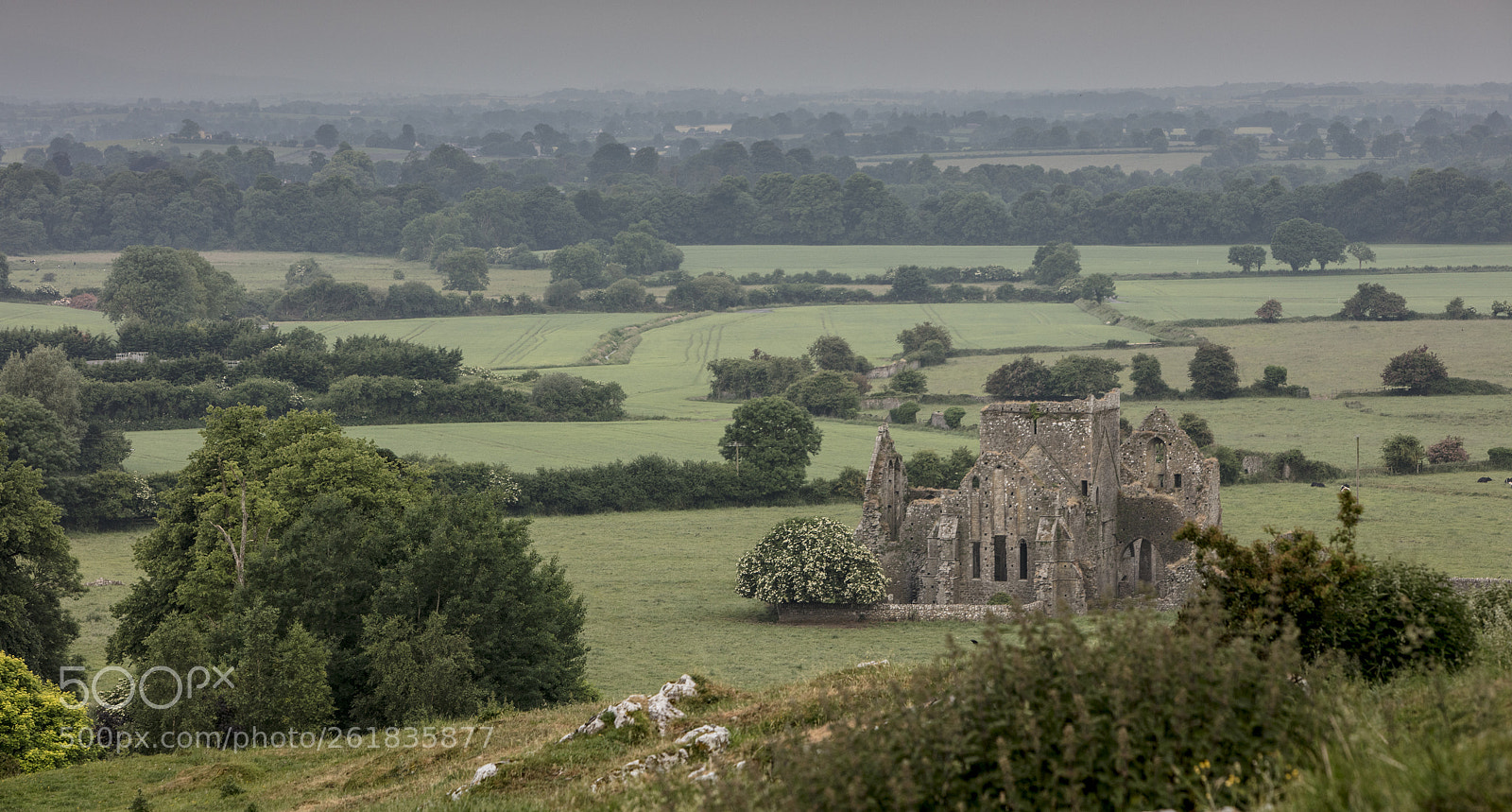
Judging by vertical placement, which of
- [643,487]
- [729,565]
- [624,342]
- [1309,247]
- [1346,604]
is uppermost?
[1346,604]

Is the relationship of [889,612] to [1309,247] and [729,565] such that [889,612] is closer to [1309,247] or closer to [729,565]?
[729,565]

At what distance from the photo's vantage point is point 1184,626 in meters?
13.9

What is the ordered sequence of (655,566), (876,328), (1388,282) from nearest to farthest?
(655,566), (876,328), (1388,282)

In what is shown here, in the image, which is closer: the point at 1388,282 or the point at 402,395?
the point at 402,395

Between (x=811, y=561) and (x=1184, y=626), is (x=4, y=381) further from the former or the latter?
(x=1184, y=626)

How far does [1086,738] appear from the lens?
38.8 feet

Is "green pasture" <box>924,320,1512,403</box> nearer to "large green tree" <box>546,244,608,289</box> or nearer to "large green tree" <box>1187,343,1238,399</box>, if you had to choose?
"large green tree" <box>1187,343,1238,399</box>

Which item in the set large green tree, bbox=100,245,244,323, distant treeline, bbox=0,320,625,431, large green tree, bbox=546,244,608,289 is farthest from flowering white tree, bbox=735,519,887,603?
large green tree, bbox=546,244,608,289

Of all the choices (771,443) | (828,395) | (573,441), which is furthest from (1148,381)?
(573,441)

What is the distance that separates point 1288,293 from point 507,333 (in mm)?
91350

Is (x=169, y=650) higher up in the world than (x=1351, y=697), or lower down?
lower down

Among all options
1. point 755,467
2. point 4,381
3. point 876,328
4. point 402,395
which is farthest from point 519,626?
point 876,328

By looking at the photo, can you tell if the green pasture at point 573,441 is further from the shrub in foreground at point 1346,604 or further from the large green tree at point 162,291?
the shrub in foreground at point 1346,604

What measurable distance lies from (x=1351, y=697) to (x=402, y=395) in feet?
313
